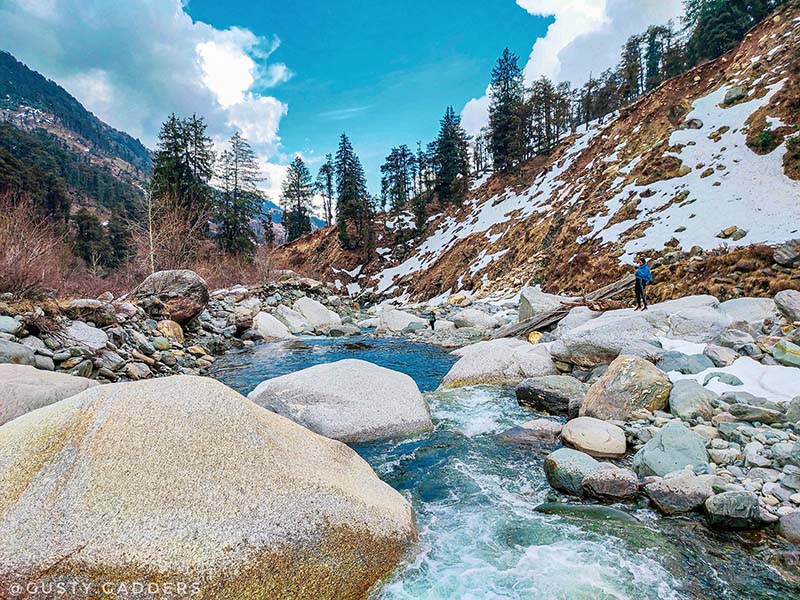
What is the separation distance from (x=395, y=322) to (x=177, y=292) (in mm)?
11292

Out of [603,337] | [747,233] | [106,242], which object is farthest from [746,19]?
[106,242]

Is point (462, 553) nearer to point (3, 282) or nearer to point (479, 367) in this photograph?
point (479, 367)

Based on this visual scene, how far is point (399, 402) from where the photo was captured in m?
7.48

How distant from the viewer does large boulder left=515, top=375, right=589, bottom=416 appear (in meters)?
7.77

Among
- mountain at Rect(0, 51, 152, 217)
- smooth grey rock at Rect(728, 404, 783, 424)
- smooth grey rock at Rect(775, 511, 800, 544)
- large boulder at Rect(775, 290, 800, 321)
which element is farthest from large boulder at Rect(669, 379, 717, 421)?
mountain at Rect(0, 51, 152, 217)

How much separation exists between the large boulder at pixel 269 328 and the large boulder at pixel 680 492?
1691cm

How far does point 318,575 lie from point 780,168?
2402 centimetres

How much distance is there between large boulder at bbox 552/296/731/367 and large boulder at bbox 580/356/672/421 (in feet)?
7.26

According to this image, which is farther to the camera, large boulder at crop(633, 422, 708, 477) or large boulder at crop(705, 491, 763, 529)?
large boulder at crop(633, 422, 708, 477)

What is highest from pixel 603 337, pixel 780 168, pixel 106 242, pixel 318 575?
pixel 106 242

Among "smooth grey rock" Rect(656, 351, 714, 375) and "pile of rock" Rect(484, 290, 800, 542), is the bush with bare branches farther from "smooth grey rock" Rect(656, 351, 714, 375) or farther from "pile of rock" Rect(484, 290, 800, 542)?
"smooth grey rock" Rect(656, 351, 714, 375)

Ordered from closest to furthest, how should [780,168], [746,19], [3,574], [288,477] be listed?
[3,574] → [288,477] → [780,168] → [746,19]

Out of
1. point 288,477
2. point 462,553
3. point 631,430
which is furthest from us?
point 631,430

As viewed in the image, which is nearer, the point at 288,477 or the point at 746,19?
the point at 288,477
